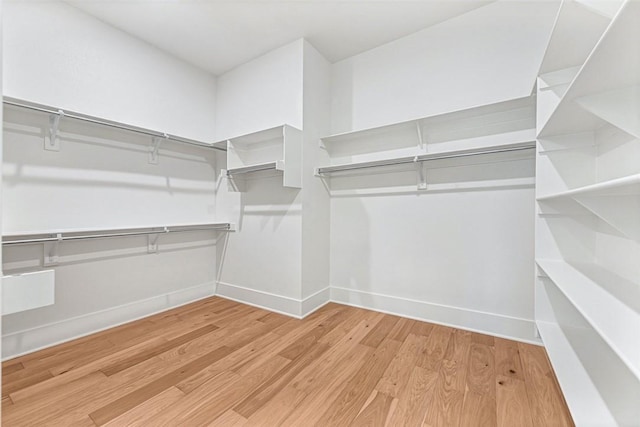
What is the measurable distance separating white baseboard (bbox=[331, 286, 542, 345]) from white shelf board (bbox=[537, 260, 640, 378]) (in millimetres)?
624

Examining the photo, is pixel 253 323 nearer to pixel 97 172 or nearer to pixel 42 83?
pixel 97 172

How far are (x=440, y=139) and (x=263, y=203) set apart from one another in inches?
64.0

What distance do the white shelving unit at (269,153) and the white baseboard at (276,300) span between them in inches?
39.2

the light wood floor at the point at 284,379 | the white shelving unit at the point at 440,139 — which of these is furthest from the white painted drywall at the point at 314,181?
the light wood floor at the point at 284,379

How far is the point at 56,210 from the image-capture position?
2037mm

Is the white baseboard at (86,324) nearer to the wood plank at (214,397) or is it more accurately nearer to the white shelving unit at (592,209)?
the wood plank at (214,397)

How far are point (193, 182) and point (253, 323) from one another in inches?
59.1

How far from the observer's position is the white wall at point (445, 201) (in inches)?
79.8

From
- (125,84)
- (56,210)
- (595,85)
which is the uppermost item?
(125,84)

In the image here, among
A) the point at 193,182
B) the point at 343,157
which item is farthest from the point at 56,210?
the point at 343,157

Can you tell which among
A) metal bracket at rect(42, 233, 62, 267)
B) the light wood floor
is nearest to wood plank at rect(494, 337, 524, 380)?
the light wood floor

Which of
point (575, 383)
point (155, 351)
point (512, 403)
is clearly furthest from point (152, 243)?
point (575, 383)

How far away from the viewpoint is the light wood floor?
136cm

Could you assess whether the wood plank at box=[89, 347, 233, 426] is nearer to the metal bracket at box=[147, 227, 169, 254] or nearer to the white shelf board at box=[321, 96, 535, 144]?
the metal bracket at box=[147, 227, 169, 254]
